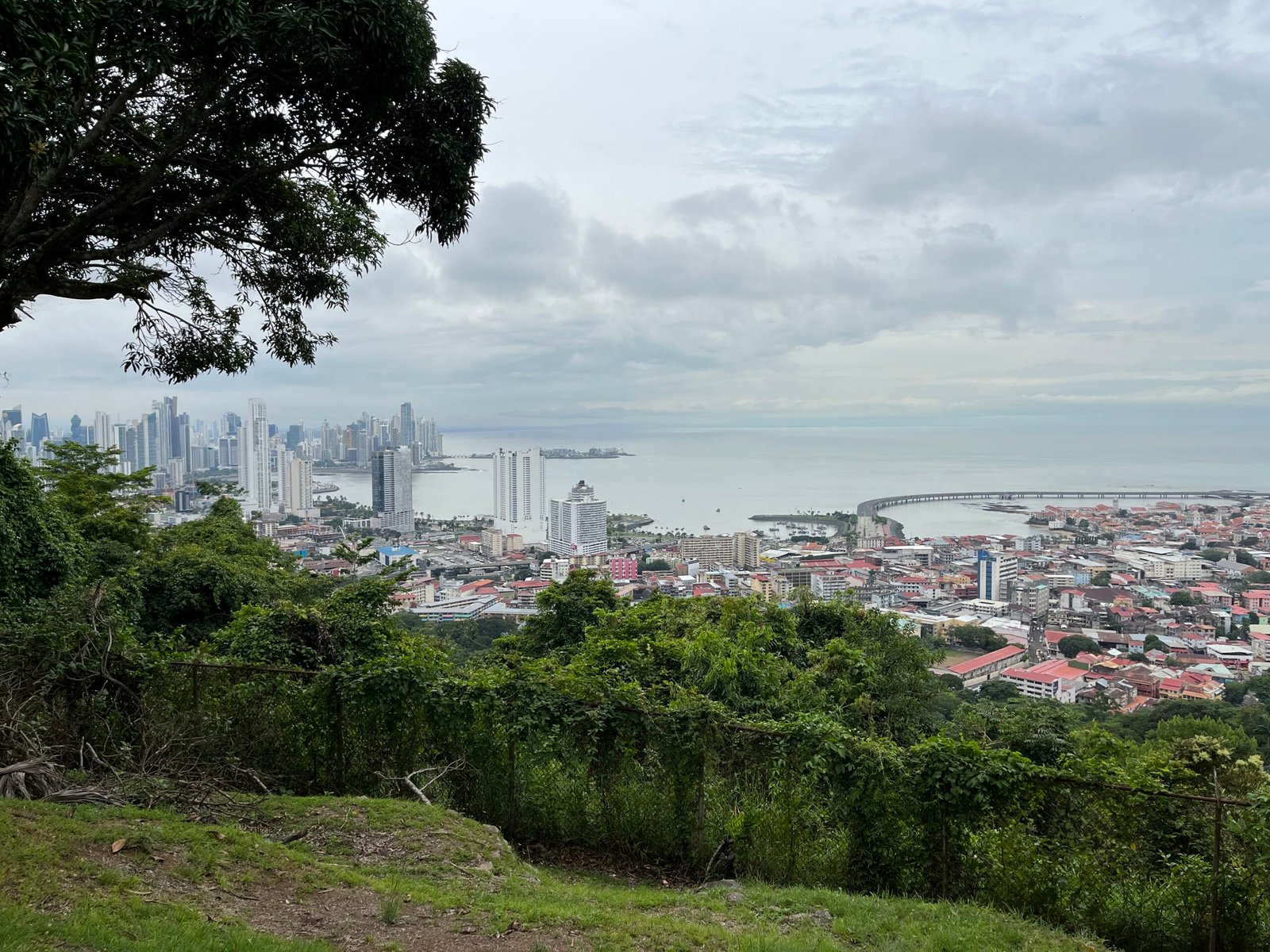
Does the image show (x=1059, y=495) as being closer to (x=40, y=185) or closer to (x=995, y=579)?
(x=995, y=579)

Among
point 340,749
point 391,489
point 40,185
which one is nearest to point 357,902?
point 340,749

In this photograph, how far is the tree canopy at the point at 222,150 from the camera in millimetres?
3891

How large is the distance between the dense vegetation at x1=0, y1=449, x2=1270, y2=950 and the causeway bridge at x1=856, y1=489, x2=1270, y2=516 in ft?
187

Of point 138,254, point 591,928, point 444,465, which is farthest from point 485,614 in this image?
point 444,465

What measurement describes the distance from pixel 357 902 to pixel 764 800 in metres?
3.14

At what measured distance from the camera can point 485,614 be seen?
2231cm

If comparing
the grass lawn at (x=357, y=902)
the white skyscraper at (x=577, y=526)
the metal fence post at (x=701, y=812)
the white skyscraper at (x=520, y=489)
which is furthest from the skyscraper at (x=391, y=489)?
the grass lawn at (x=357, y=902)

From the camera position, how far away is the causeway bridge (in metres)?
64.2

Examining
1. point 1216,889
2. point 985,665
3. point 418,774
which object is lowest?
point 985,665

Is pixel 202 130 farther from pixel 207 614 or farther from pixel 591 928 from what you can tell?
pixel 207 614

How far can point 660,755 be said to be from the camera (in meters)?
6.19

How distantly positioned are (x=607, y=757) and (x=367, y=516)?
38.7 m

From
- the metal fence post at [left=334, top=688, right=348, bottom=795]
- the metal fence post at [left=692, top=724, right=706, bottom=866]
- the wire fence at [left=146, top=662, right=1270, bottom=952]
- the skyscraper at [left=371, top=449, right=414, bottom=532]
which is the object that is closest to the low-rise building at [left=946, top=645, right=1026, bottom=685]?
the wire fence at [left=146, top=662, right=1270, bottom=952]

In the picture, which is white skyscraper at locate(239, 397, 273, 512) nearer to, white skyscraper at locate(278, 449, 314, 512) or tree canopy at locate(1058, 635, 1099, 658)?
white skyscraper at locate(278, 449, 314, 512)
